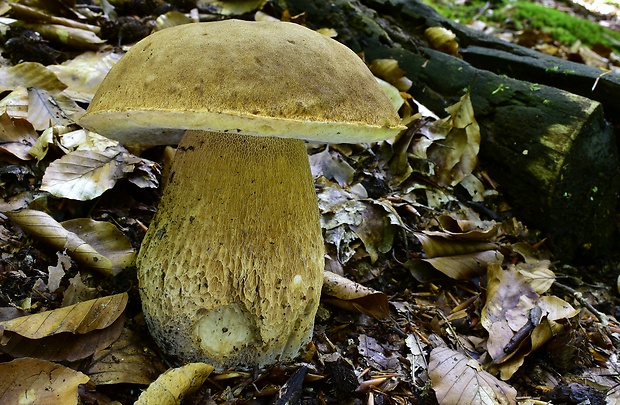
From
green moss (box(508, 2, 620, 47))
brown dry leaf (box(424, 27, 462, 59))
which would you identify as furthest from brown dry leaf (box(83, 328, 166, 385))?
green moss (box(508, 2, 620, 47))

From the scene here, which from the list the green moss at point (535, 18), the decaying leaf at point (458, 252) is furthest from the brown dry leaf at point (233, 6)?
the green moss at point (535, 18)

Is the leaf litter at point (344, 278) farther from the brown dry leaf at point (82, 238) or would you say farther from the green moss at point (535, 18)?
the green moss at point (535, 18)

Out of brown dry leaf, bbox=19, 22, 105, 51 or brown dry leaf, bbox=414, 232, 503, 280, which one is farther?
brown dry leaf, bbox=19, 22, 105, 51

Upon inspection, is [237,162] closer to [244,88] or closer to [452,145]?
[244,88]

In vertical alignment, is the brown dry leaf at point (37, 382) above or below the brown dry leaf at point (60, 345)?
above

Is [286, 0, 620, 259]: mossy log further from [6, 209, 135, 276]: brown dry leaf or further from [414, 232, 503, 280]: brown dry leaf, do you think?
[6, 209, 135, 276]: brown dry leaf
